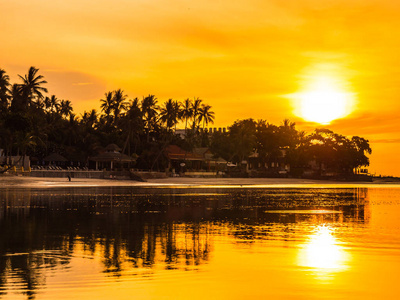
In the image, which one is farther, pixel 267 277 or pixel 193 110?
pixel 193 110

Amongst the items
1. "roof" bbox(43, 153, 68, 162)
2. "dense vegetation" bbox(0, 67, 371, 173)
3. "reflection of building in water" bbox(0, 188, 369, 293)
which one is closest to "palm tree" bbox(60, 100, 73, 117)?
"dense vegetation" bbox(0, 67, 371, 173)

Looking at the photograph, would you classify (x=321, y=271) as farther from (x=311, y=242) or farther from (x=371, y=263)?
(x=311, y=242)

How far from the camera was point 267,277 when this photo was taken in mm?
16844

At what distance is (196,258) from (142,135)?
127206 mm

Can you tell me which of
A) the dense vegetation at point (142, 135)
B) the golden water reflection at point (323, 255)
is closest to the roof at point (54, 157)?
the dense vegetation at point (142, 135)

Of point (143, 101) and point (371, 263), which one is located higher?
point (143, 101)

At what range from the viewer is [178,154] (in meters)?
144

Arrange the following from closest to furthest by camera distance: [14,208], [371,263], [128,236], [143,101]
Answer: [371,263]
[128,236]
[14,208]
[143,101]

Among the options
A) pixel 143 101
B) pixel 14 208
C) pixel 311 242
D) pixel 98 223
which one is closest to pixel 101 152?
pixel 143 101

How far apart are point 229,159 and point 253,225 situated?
5639 inches

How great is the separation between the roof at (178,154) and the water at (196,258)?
106666mm

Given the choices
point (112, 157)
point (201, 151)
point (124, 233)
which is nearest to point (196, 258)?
point (124, 233)

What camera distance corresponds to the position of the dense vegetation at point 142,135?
10315 cm

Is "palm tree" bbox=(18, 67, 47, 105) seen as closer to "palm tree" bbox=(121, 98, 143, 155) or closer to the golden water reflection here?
"palm tree" bbox=(121, 98, 143, 155)
